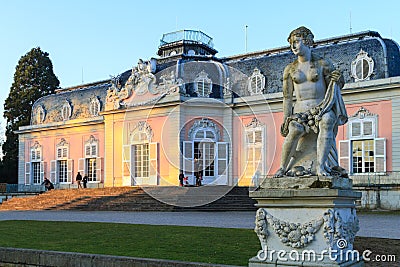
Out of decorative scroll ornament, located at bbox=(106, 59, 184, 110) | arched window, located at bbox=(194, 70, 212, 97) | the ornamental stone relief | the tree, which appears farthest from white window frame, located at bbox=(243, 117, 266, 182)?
the ornamental stone relief

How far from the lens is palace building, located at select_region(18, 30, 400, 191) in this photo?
27734mm

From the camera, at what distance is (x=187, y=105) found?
32.0 m

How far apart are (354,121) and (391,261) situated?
1995cm

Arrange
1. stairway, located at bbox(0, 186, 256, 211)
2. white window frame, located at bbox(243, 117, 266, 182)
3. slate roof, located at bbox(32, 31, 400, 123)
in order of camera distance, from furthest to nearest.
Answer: white window frame, located at bbox(243, 117, 266, 182), slate roof, located at bbox(32, 31, 400, 123), stairway, located at bbox(0, 186, 256, 211)

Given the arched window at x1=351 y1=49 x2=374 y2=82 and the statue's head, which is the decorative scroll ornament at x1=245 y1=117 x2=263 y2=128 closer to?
the arched window at x1=351 y1=49 x2=374 y2=82

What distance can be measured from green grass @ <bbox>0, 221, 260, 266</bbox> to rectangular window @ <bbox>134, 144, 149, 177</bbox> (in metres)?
17.3

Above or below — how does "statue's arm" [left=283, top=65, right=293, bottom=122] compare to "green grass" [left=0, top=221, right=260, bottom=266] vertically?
above

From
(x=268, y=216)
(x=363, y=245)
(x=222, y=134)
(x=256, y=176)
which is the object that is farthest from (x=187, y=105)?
(x=268, y=216)

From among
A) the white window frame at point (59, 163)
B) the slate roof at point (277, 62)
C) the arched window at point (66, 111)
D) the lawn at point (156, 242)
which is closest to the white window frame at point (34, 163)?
the white window frame at point (59, 163)

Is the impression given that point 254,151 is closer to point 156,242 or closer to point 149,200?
point 149,200

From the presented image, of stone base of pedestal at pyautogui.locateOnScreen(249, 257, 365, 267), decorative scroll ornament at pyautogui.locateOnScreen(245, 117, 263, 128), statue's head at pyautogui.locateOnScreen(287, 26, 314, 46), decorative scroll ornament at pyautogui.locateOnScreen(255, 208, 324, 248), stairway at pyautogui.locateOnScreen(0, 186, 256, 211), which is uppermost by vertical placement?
statue's head at pyautogui.locateOnScreen(287, 26, 314, 46)

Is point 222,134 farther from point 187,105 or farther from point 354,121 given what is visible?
point 354,121

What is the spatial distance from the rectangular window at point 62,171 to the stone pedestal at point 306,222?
Result: 32389 mm

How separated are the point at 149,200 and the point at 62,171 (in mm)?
14230
